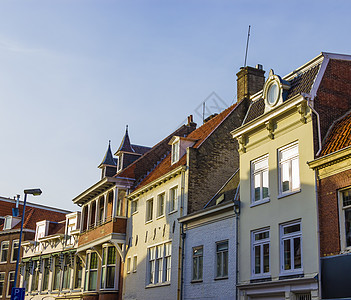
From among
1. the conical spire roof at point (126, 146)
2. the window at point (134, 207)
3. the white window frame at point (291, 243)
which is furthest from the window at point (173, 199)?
the white window frame at point (291, 243)

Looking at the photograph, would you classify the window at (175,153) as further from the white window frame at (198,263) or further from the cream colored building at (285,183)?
the cream colored building at (285,183)

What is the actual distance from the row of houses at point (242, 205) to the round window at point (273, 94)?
0.06 metres

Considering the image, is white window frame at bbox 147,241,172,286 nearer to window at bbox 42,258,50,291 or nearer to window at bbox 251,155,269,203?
window at bbox 251,155,269,203

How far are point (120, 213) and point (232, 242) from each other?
45.2ft

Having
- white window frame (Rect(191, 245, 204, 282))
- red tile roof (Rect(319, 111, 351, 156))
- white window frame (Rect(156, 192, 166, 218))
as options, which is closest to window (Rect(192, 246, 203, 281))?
white window frame (Rect(191, 245, 204, 282))

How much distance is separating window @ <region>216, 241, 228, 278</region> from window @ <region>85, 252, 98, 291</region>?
1445 centimetres

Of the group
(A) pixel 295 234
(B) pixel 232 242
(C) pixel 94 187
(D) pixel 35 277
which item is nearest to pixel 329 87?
(A) pixel 295 234

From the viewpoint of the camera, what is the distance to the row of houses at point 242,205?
19.4 meters

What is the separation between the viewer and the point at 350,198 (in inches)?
Result: 725

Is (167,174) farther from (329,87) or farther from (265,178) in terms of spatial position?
(329,87)

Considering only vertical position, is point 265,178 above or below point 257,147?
below

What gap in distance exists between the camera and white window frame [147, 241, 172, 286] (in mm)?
30281

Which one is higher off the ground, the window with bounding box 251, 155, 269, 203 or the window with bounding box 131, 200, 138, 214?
the window with bounding box 131, 200, 138, 214

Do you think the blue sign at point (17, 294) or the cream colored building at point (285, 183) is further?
the blue sign at point (17, 294)
